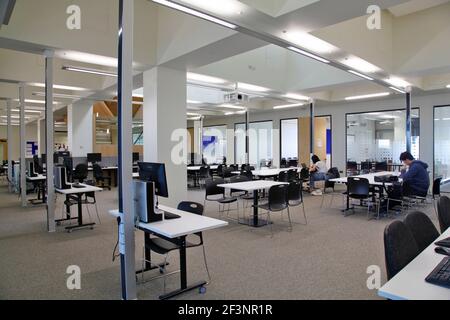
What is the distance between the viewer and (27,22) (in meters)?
4.87

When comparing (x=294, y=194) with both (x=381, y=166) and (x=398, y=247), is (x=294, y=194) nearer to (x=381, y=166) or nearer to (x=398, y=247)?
(x=398, y=247)

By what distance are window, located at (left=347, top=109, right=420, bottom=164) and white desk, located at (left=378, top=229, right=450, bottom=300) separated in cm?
1041

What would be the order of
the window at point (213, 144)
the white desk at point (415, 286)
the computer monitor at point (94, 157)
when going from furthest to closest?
the window at point (213, 144)
the computer monitor at point (94, 157)
the white desk at point (415, 286)

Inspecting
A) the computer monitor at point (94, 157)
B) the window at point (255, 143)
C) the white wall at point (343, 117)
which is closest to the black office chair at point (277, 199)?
the white wall at point (343, 117)

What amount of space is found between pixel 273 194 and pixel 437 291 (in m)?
3.69

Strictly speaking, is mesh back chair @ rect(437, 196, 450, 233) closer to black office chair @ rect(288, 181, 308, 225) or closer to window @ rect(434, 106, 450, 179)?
black office chair @ rect(288, 181, 308, 225)

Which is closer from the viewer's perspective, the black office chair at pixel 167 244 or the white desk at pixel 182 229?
the white desk at pixel 182 229

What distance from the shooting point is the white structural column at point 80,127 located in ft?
37.6

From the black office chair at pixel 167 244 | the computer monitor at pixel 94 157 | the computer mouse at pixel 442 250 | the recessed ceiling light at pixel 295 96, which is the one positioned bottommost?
the black office chair at pixel 167 244

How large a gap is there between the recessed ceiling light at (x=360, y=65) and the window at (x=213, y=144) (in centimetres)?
1092

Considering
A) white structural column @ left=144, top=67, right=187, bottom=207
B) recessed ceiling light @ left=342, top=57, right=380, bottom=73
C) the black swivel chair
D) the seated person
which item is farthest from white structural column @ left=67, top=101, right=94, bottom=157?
the black swivel chair

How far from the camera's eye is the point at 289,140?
567 inches

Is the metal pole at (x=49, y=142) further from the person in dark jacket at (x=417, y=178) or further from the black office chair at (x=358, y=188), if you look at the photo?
the person in dark jacket at (x=417, y=178)

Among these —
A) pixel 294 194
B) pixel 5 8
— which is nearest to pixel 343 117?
pixel 294 194
